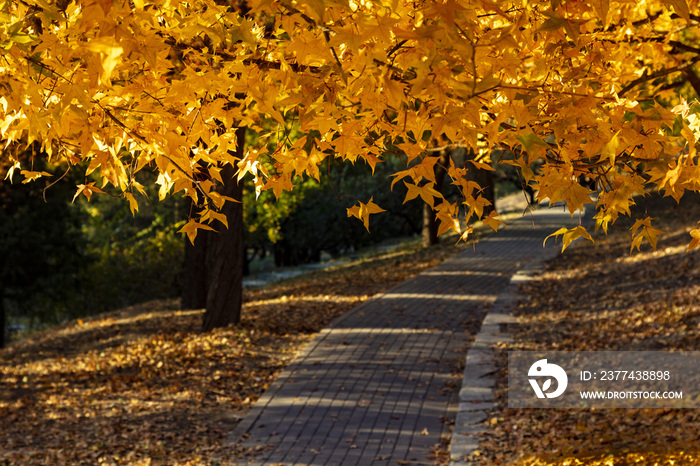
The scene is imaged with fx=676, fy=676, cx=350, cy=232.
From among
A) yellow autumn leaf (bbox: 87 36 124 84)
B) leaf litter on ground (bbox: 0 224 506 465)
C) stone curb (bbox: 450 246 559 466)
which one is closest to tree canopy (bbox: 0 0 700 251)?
yellow autumn leaf (bbox: 87 36 124 84)

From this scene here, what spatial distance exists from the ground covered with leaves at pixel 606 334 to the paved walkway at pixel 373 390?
2.05 feet

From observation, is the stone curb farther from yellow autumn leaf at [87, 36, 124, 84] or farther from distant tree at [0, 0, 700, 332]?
yellow autumn leaf at [87, 36, 124, 84]

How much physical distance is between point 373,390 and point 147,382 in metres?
2.72

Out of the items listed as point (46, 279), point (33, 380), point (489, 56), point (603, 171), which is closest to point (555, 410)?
point (603, 171)

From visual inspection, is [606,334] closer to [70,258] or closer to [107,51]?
[107,51]

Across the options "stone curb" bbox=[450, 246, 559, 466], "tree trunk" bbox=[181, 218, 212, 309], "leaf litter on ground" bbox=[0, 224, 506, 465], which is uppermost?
"tree trunk" bbox=[181, 218, 212, 309]

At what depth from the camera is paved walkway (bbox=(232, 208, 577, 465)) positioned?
5805mm

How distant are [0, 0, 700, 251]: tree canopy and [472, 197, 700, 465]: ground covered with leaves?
0.32 meters

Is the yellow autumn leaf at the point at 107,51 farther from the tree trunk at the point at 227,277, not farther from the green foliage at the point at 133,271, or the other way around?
the green foliage at the point at 133,271

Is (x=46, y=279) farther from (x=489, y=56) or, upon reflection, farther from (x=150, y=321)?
(x=489, y=56)

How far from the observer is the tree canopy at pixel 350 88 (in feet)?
6.46

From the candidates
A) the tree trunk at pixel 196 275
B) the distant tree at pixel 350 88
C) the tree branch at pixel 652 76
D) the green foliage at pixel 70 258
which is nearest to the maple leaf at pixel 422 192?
the distant tree at pixel 350 88

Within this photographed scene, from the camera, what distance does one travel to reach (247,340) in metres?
9.29

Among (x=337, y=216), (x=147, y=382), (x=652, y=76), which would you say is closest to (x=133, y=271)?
(x=337, y=216)
